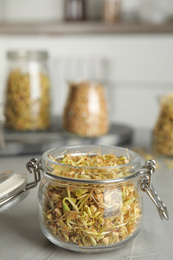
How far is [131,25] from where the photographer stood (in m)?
2.05

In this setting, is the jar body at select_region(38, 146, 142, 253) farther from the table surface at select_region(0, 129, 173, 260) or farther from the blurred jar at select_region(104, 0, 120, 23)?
the blurred jar at select_region(104, 0, 120, 23)

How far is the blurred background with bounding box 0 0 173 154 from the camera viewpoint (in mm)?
2131

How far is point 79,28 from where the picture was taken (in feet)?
7.06

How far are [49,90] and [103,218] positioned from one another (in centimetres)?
71

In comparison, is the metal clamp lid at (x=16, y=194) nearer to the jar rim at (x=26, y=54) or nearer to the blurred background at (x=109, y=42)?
the jar rim at (x=26, y=54)

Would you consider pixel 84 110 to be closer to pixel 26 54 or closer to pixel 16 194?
pixel 26 54

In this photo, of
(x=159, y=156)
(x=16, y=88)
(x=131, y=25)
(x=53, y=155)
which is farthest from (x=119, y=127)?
(x=131, y=25)

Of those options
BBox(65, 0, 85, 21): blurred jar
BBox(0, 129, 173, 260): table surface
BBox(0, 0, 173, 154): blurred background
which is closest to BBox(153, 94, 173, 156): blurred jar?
BBox(0, 129, 173, 260): table surface

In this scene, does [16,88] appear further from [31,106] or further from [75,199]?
[75,199]

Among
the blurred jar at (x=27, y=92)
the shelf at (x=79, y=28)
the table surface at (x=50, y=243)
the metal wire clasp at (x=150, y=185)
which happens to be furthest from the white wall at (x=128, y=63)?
the metal wire clasp at (x=150, y=185)

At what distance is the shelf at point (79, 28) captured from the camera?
6.70ft

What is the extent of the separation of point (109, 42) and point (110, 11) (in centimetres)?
21

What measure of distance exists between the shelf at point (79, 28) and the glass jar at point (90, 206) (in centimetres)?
165

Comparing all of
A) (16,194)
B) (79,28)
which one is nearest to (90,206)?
(16,194)
